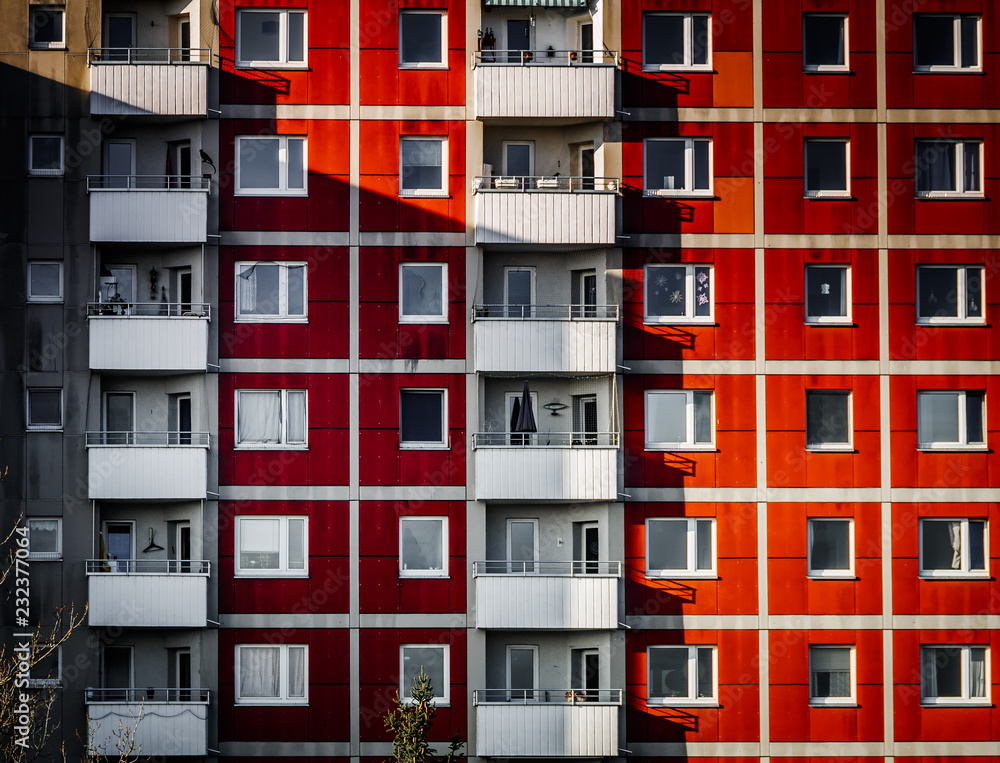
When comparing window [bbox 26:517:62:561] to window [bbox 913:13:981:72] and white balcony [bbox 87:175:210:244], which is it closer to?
white balcony [bbox 87:175:210:244]

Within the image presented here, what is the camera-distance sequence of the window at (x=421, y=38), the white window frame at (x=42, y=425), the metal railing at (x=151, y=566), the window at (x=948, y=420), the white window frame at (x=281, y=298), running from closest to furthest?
the metal railing at (x=151, y=566)
the white window frame at (x=42, y=425)
the white window frame at (x=281, y=298)
the window at (x=948, y=420)
the window at (x=421, y=38)

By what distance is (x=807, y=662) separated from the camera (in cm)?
3122

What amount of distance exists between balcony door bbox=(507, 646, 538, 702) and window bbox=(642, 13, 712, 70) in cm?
1558

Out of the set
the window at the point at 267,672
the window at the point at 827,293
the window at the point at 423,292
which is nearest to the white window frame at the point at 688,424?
the window at the point at 827,293

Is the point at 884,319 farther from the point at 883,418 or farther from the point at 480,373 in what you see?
the point at 480,373

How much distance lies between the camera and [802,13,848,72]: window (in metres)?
32.8

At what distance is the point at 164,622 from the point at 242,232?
391 inches

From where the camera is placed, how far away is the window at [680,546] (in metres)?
31.6

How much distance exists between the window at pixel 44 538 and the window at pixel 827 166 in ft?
69.3

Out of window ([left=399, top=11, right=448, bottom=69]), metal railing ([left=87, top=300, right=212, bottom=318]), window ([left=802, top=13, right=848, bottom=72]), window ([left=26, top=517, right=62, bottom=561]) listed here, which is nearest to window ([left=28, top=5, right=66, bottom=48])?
Result: metal railing ([left=87, top=300, right=212, bottom=318])

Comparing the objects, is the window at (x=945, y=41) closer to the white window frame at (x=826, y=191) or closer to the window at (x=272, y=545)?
the white window frame at (x=826, y=191)

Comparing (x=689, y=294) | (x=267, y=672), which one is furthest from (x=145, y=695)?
(x=689, y=294)

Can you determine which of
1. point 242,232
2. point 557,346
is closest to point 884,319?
A: point 557,346

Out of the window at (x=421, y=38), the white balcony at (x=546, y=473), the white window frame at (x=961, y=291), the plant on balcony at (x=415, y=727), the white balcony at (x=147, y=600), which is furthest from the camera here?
the window at (x=421, y=38)
